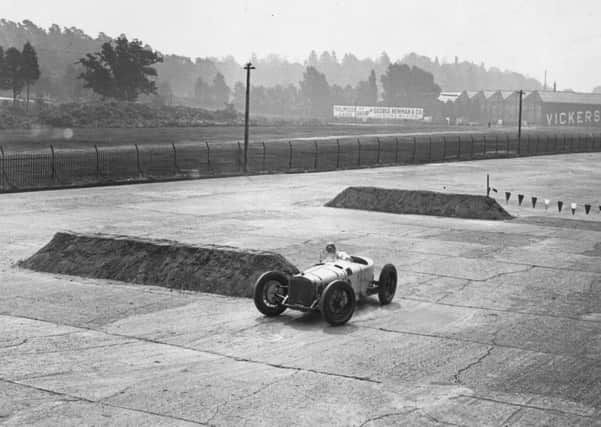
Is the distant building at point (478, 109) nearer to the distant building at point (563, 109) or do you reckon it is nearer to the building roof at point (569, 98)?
the distant building at point (563, 109)

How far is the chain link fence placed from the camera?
4809cm

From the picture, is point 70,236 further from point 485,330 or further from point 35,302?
point 485,330

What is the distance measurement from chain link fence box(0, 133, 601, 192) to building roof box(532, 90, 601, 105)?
76515mm

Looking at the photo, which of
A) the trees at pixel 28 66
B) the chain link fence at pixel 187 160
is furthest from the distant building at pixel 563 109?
the trees at pixel 28 66

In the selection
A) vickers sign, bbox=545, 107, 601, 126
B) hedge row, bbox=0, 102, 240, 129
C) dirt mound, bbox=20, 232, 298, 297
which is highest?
vickers sign, bbox=545, 107, 601, 126

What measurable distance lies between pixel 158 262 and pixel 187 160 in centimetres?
4372

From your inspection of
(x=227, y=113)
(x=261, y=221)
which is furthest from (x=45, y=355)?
(x=227, y=113)

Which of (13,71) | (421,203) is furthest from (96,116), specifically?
(421,203)

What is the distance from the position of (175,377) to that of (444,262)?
11765 millimetres

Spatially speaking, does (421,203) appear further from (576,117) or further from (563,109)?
(576,117)

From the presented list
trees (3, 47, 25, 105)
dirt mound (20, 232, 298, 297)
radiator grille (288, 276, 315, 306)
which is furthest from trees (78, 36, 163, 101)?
radiator grille (288, 276, 315, 306)

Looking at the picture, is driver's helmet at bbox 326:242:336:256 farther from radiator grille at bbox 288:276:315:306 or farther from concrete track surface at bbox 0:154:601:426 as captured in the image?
concrete track surface at bbox 0:154:601:426

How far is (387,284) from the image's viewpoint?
17.3 metres

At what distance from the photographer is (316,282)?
15.3 metres
